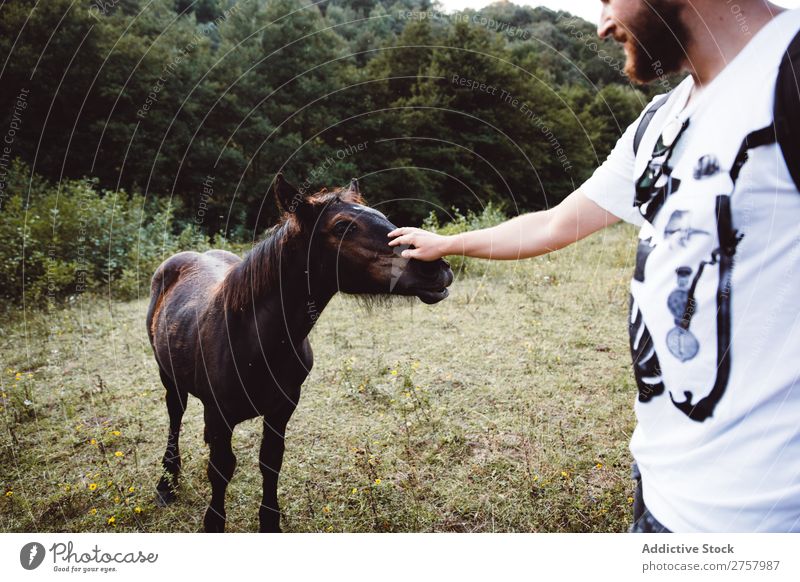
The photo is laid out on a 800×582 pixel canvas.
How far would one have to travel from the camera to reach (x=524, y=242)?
219 centimetres

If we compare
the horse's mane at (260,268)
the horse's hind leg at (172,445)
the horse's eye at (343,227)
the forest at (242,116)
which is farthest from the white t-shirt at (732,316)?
the forest at (242,116)

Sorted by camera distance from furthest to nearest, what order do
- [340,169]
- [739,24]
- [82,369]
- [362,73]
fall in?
[362,73]
[340,169]
[82,369]
[739,24]

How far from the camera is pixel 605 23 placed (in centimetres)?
164

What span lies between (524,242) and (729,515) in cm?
121

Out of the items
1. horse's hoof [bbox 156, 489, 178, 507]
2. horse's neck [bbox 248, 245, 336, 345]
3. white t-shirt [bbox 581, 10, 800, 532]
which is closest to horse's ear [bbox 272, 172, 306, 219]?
horse's neck [bbox 248, 245, 336, 345]

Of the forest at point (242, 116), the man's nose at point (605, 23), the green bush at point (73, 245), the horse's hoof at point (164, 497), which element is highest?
A: the forest at point (242, 116)

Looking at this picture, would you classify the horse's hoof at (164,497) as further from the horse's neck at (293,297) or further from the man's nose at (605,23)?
the man's nose at (605,23)

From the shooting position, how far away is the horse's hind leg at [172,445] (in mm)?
4316

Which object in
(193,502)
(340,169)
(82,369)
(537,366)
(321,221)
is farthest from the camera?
(340,169)

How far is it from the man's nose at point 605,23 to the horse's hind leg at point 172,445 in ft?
13.3

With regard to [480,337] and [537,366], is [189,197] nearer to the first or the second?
[480,337]

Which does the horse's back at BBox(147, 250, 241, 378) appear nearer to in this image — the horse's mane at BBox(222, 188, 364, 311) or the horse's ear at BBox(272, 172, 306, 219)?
the horse's mane at BBox(222, 188, 364, 311)
